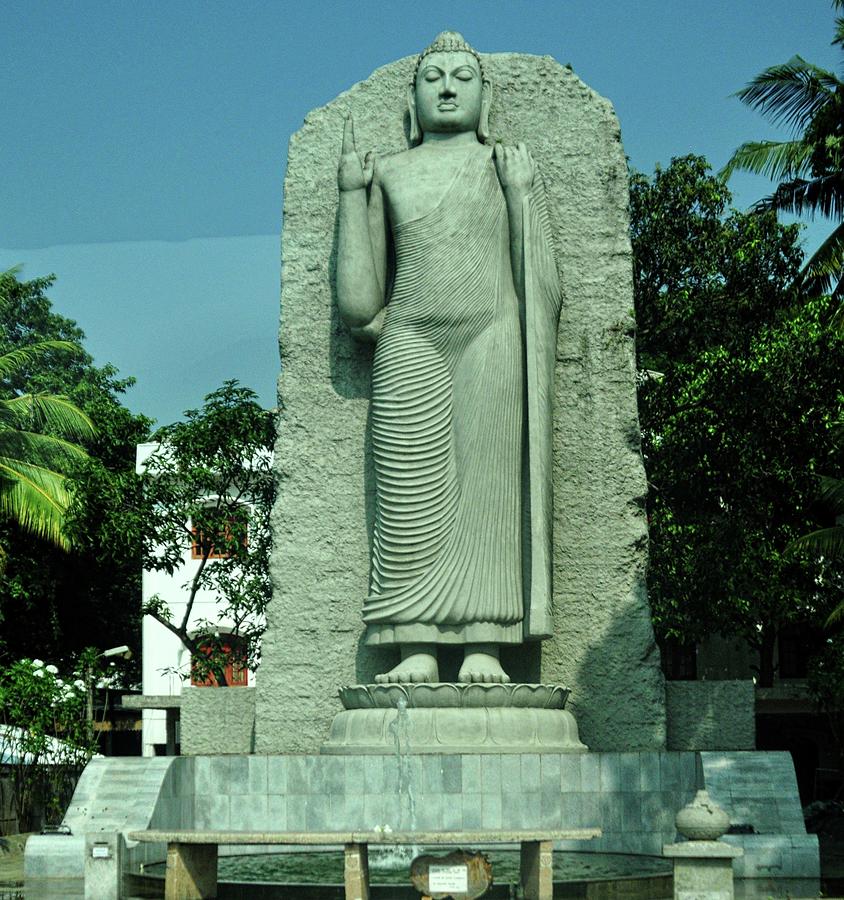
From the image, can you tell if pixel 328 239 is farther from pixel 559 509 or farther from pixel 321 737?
pixel 321 737

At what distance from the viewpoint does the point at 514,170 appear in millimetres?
10438

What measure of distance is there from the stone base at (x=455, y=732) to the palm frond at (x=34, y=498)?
33.3 ft

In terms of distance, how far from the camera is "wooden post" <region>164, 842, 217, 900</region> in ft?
24.7

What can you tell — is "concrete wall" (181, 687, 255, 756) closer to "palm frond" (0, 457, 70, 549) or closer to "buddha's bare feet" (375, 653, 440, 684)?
"buddha's bare feet" (375, 653, 440, 684)

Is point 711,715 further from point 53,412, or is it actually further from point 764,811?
point 53,412

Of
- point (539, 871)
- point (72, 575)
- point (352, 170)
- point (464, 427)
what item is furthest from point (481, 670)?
point (72, 575)

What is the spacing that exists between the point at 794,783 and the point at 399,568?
9.34 ft

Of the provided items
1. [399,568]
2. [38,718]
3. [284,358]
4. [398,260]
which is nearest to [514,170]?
[398,260]

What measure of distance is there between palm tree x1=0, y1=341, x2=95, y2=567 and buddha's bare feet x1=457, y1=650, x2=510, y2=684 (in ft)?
31.9

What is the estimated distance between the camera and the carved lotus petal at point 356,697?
9570 millimetres

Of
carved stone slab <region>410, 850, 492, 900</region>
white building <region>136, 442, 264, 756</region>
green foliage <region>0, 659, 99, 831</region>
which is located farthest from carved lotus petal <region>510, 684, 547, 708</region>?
white building <region>136, 442, 264, 756</region>

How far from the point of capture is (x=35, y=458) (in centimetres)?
2019

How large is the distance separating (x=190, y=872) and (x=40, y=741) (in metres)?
7.63

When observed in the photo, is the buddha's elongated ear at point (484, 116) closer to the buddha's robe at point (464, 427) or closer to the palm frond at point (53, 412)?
the buddha's robe at point (464, 427)
